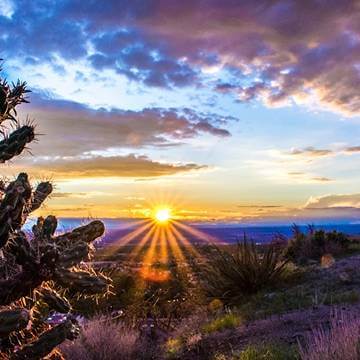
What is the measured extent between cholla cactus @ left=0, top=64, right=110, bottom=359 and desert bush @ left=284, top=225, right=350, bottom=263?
1796cm

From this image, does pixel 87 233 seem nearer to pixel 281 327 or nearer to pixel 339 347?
pixel 339 347

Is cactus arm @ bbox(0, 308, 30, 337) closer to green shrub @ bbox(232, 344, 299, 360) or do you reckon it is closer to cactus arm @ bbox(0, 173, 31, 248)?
cactus arm @ bbox(0, 173, 31, 248)

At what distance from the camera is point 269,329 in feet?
35.0

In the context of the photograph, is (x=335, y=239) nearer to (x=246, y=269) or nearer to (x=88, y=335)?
(x=246, y=269)

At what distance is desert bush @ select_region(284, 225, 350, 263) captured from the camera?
26.0 meters

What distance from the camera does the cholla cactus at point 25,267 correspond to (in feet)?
21.6

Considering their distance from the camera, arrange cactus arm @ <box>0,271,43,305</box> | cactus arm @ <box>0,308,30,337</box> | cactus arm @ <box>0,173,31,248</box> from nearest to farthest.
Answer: cactus arm @ <box>0,173,31,248</box> < cactus arm @ <box>0,308,30,337</box> < cactus arm @ <box>0,271,43,305</box>

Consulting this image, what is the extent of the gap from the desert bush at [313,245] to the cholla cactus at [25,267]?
58.9ft

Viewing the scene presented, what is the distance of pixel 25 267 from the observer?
6.97m

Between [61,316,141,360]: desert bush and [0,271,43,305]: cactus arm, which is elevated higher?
[0,271,43,305]: cactus arm

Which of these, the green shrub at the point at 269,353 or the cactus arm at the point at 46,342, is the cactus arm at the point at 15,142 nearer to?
the cactus arm at the point at 46,342

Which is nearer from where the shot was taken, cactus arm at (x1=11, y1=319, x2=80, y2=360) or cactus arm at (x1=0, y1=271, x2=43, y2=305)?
cactus arm at (x1=0, y1=271, x2=43, y2=305)

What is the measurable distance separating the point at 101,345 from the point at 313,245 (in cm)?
1753

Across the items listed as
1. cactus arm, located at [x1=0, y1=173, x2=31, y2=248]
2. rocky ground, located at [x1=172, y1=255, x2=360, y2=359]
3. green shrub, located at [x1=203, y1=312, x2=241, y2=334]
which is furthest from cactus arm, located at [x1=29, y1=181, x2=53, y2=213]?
green shrub, located at [x1=203, y1=312, x2=241, y2=334]
